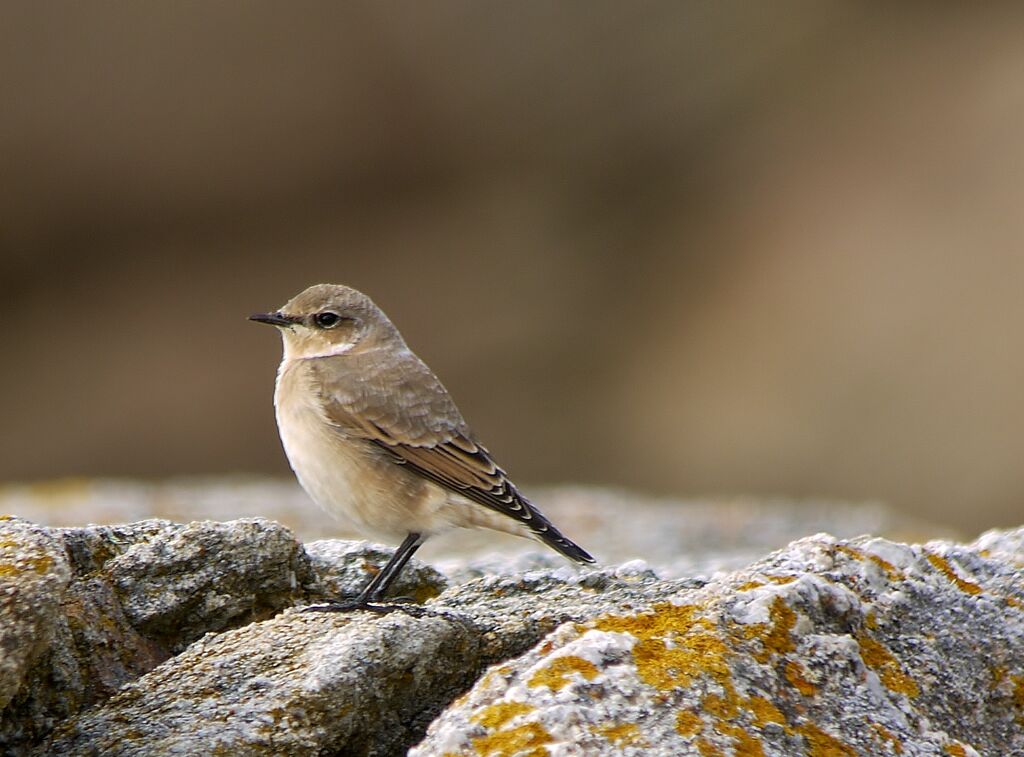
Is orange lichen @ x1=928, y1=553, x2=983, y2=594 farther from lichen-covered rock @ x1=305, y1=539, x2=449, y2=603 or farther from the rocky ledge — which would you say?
lichen-covered rock @ x1=305, y1=539, x2=449, y2=603

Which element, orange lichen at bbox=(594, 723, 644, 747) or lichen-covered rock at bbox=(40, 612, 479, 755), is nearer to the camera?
orange lichen at bbox=(594, 723, 644, 747)

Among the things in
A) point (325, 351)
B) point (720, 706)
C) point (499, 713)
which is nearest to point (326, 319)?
point (325, 351)

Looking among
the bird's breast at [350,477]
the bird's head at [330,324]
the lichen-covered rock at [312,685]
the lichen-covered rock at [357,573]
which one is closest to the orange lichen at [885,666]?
the lichen-covered rock at [312,685]

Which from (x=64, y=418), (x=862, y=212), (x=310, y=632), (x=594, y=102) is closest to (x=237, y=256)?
(x=64, y=418)

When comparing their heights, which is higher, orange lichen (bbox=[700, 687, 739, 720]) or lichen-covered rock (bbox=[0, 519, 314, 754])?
orange lichen (bbox=[700, 687, 739, 720])

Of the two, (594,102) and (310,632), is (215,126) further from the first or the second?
(310,632)

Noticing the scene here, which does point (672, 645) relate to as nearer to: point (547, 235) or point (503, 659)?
point (503, 659)

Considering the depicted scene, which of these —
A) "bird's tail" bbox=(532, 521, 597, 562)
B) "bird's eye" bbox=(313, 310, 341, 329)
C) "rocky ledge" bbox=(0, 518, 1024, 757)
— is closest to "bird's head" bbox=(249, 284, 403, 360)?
"bird's eye" bbox=(313, 310, 341, 329)
